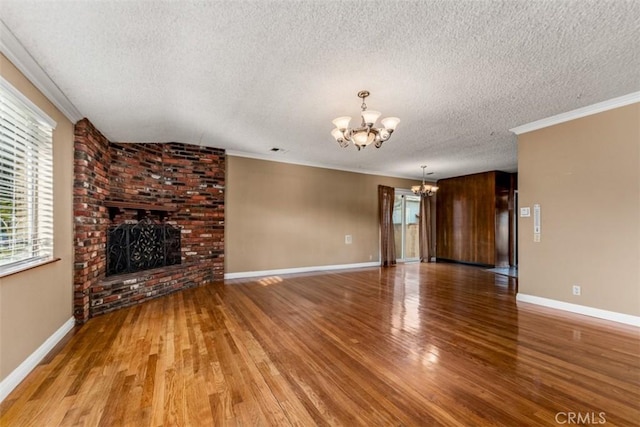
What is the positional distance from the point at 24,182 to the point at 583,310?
6192 mm

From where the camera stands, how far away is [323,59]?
2.39m

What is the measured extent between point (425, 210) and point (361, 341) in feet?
22.3

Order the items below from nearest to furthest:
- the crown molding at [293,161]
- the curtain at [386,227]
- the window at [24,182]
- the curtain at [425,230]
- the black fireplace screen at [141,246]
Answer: the window at [24,182] → the black fireplace screen at [141,246] → the crown molding at [293,161] → the curtain at [386,227] → the curtain at [425,230]

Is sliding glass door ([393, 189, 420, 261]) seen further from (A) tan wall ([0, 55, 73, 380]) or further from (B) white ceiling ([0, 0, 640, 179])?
(A) tan wall ([0, 55, 73, 380])

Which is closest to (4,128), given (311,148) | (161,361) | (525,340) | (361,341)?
(161,361)

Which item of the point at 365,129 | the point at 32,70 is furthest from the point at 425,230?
the point at 32,70

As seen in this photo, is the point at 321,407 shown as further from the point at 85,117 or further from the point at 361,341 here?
the point at 85,117

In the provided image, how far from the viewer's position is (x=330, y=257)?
6.98 metres

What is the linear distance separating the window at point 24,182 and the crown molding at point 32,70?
0.23 meters

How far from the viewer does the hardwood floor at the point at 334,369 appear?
1.72 metres

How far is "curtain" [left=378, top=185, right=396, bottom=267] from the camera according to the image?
304 inches

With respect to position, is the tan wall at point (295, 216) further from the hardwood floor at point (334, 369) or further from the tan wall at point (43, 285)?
the tan wall at point (43, 285)

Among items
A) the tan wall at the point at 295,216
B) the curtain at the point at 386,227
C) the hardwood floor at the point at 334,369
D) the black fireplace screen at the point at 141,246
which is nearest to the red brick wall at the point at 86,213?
the black fireplace screen at the point at 141,246

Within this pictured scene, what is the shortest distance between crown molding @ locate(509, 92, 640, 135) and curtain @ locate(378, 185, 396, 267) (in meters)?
3.84
